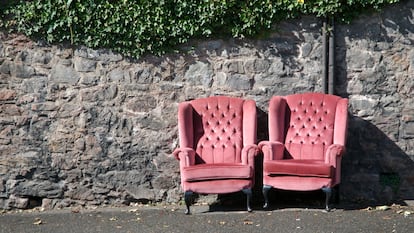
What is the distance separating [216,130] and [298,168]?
1.07 meters

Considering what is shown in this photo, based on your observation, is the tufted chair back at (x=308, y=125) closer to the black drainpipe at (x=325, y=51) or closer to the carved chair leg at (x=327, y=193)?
the black drainpipe at (x=325, y=51)

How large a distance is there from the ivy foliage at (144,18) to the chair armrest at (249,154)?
49.1 inches

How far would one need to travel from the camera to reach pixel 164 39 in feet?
23.9

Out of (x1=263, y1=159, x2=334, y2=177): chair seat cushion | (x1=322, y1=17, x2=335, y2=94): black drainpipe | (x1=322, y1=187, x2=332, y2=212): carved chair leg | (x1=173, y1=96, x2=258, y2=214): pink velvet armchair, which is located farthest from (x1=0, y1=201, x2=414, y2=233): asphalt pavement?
(x1=322, y1=17, x2=335, y2=94): black drainpipe

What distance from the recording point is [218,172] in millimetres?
6656

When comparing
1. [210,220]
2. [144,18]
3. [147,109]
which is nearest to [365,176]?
[210,220]

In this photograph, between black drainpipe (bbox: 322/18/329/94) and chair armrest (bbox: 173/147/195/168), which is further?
black drainpipe (bbox: 322/18/329/94)

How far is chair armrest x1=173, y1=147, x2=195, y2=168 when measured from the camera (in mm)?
6887

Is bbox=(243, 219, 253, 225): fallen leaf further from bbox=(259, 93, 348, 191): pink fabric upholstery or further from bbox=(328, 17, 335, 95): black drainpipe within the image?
bbox=(328, 17, 335, 95): black drainpipe

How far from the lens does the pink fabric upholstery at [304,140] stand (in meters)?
6.62

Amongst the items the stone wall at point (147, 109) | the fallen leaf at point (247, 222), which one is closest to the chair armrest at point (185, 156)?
the stone wall at point (147, 109)

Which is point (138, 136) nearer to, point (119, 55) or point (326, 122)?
point (119, 55)

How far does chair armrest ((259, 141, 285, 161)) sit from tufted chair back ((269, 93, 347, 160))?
105mm

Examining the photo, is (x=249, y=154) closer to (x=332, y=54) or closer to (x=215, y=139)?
(x=215, y=139)
